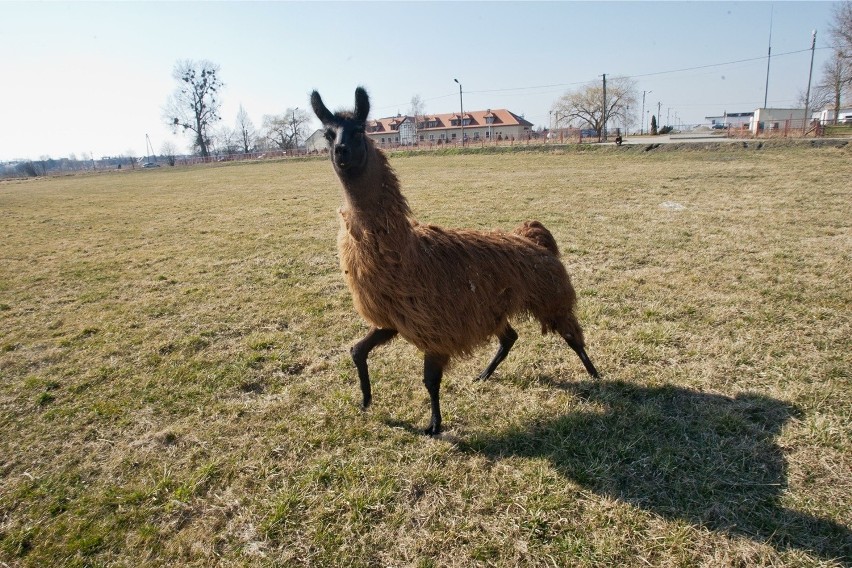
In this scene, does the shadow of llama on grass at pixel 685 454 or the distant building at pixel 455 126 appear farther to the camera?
the distant building at pixel 455 126

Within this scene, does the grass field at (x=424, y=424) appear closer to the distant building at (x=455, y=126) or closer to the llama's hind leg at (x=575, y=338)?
the llama's hind leg at (x=575, y=338)

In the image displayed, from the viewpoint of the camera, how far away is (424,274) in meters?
3.57

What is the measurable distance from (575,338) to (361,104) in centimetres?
294

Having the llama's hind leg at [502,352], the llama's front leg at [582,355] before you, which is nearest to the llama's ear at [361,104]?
the llama's hind leg at [502,352]

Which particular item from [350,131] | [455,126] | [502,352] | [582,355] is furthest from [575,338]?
[455,126]

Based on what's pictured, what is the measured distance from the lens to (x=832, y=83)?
147 ft

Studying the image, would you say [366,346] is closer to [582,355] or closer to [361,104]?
[361,104]

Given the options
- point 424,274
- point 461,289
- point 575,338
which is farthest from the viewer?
point 575,338

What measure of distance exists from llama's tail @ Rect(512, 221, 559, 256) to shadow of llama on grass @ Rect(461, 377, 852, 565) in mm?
1422

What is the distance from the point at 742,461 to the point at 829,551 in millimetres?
756

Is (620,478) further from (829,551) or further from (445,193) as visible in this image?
(445,193)

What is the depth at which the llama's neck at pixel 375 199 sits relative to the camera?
3.40 metres

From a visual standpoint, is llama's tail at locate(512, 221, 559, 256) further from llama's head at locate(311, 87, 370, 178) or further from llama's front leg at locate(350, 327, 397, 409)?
llama's head at locate(311, 87, 370, 178)

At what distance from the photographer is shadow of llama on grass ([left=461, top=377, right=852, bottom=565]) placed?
8.87 feet
